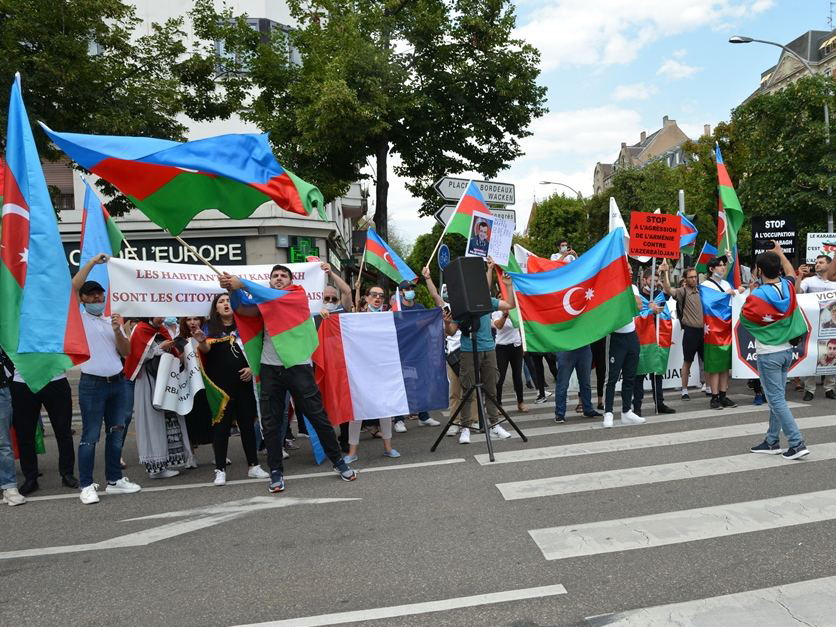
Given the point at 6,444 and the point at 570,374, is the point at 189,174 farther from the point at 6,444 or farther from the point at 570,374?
the point at 570,374

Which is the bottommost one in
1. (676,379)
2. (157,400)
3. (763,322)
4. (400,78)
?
(676,379)

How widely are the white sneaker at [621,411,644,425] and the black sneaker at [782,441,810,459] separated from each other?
2319 mm

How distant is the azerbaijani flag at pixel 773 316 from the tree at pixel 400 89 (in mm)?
10826

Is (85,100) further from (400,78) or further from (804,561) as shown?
(804,561)

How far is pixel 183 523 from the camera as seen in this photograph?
568 centimetres

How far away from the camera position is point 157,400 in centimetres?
728

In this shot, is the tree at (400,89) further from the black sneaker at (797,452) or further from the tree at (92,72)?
the black sneaker at (797,452)

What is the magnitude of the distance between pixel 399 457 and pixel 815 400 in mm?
5727

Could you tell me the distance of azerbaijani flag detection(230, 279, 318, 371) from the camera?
21.2ft

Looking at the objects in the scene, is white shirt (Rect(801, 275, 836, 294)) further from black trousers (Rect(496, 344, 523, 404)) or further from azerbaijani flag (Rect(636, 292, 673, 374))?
black trousers (Rect(496, 344, 523, 404))

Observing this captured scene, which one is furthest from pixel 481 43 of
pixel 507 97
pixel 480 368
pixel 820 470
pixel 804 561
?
pixel 804 561

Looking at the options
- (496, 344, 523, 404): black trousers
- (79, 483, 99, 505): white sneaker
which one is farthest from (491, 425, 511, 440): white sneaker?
(79, 483, 99, 505): white sneaker

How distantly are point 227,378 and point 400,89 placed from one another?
460 inches

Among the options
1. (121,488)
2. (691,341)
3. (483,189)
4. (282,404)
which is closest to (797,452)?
(691,341)
